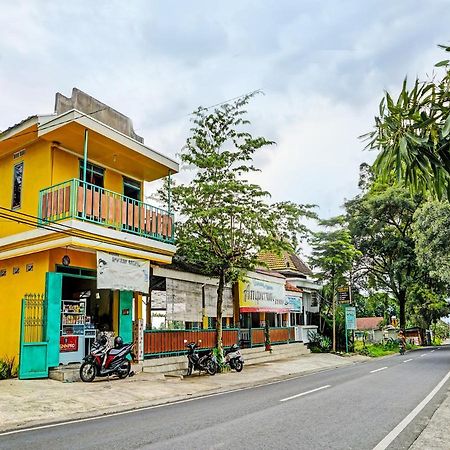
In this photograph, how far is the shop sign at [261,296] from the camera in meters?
22.5

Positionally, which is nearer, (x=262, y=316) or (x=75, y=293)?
(x=75, y=293)

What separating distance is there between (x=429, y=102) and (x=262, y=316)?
22.6 meters

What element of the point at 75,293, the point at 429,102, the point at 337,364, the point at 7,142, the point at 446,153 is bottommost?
the point at 337,364

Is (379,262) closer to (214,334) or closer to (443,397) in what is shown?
Result: (214,334)

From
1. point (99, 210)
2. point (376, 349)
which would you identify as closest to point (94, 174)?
point (99, 210)

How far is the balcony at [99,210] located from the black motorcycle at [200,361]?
12.7 ft

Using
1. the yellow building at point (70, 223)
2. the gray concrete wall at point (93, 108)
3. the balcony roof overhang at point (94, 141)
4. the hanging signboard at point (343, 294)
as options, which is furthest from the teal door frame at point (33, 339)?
the hanging signboard at point (343, 294)

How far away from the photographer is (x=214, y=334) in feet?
64.3

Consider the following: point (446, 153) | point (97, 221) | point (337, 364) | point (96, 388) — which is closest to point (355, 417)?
point (446, 153)

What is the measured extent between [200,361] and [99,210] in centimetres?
631

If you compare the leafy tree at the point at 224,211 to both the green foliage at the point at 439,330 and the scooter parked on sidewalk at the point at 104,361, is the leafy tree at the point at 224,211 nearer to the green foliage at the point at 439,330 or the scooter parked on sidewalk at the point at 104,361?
the scooter parked on sidewalk at the point at 104,361

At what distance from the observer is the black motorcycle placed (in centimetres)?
1647

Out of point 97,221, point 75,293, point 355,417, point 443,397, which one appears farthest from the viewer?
point 75,293

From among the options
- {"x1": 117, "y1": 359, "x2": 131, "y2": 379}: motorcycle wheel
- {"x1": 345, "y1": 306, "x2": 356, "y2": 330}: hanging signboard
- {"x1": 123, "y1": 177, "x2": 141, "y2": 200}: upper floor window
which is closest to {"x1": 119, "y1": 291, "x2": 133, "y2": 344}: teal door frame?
{"x1": 117, "y1": 359, "x2": 131, "y2": 379}: motorcycle wheel
